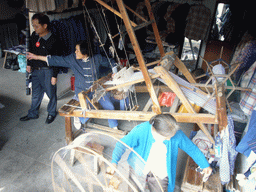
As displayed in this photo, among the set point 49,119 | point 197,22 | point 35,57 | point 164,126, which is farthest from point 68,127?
point 197,22

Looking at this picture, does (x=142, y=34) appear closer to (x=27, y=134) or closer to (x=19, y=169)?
(x=27, y=134)

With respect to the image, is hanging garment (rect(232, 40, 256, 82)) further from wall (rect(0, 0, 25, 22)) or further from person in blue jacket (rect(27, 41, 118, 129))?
wall (rect(0, 0, 25, 22))

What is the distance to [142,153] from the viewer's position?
1.87 m

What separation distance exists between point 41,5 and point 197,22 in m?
3.90

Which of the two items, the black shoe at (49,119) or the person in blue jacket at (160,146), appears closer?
the person in blue jacket at (160,146)

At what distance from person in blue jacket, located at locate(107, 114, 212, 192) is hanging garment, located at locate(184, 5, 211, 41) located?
4.31 m

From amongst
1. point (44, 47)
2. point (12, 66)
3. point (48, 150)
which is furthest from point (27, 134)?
point (12, 66)

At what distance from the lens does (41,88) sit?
3.64m

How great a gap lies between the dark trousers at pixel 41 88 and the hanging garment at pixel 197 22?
3.88m

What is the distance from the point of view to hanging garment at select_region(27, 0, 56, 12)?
3.16 meters

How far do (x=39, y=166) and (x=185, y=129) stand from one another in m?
2.51

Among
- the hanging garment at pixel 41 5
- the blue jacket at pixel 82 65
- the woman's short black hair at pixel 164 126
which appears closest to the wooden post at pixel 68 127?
the blue jacket at pixel 82 65

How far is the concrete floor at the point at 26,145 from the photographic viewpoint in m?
2.50

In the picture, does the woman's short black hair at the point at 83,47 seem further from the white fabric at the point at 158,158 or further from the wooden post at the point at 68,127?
the white fabric at the point at 158,158
